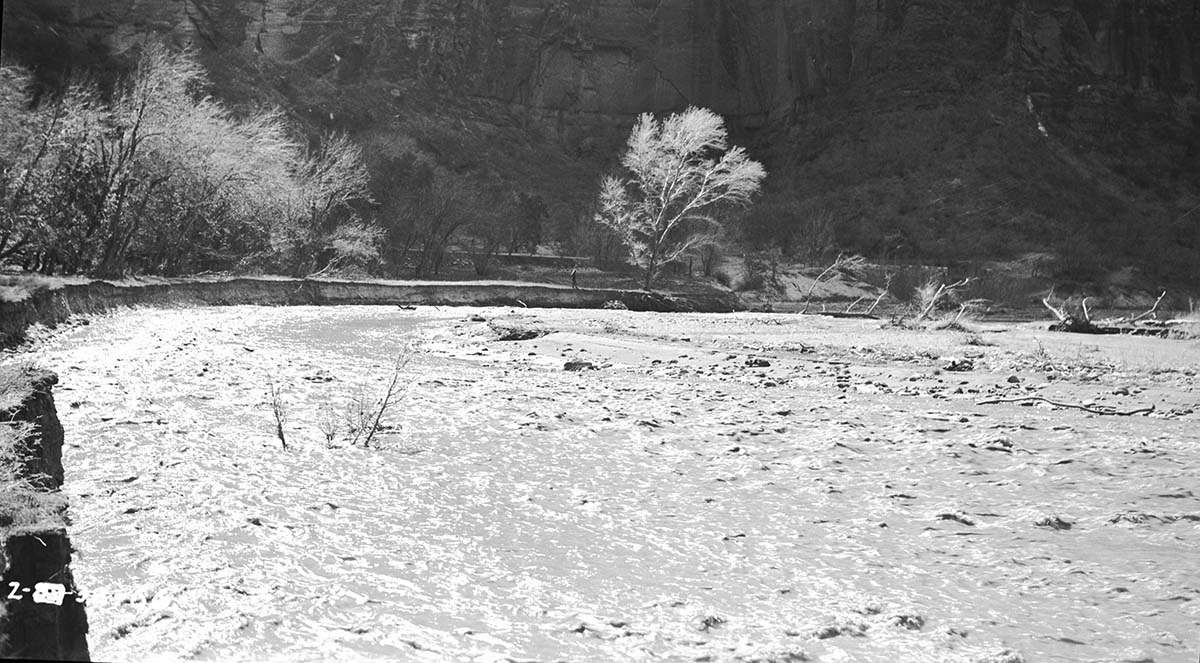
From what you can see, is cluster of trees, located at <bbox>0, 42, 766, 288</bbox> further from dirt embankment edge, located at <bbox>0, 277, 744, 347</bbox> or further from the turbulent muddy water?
the turbulent muddy water

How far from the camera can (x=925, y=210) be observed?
6875 centimetres

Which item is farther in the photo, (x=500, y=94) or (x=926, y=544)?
(x=500, y=94)

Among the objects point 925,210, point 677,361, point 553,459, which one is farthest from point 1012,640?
point 925,210

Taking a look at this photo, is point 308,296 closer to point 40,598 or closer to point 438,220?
point 438,220

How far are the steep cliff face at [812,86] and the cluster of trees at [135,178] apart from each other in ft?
120

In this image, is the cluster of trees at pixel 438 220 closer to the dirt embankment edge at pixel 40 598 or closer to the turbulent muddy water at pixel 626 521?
the turbulent muddy water at pixel 626 521

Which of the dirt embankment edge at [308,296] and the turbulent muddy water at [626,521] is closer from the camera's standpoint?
the turbulent muddy water at [626,521]

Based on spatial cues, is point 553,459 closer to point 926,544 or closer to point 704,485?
point 704,485

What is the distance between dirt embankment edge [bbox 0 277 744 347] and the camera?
1566 centimetres

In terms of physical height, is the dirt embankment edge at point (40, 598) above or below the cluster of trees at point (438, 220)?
below

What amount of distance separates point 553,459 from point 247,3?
284 feet

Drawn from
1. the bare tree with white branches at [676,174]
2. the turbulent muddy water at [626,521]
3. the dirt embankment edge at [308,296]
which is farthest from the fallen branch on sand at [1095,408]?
the bare tree with white branches at [676,174]

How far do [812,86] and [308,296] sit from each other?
6666 cm

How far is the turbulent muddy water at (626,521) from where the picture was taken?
405cm
